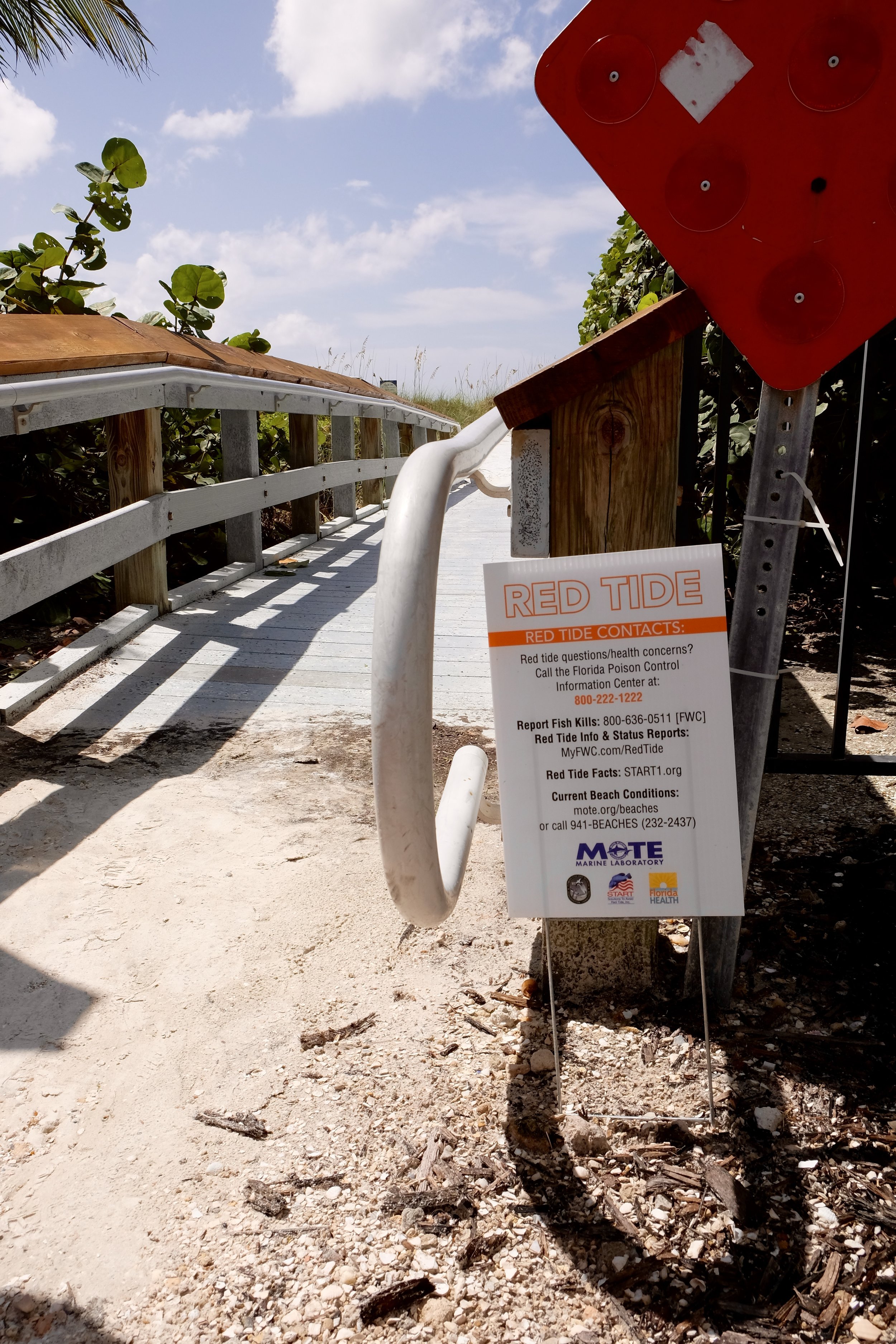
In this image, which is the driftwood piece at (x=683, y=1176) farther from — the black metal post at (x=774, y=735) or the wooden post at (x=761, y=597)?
the black metal post at (x=774, y=735)

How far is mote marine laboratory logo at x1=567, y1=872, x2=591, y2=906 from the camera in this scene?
5.08 ft

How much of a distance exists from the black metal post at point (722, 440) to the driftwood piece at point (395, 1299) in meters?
1.50

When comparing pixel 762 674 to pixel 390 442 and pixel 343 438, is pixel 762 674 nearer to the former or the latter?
pixel 343 438

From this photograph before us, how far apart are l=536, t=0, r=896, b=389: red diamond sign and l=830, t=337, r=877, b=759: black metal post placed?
0.73 metres

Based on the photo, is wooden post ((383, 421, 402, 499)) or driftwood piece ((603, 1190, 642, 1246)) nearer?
driftwood piece ((603, 1190, 642, 1246))

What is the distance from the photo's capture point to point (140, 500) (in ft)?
15.0

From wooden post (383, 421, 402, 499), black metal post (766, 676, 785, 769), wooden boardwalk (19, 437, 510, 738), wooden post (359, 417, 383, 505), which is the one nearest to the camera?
black metal post (766, 676, 785, 769)

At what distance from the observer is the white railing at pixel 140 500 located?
10.4ft

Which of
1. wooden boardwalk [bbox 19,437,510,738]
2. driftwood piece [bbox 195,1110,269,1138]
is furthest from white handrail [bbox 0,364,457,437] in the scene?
driftwood piece [bbox 195,1110,269,1138]

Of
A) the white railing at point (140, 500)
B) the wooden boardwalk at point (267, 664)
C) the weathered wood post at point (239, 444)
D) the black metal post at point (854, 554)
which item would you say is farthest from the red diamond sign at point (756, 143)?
the weathered wood post at point (239, 444)

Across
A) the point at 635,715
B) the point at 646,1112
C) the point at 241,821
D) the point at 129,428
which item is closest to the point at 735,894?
the point at 635,715

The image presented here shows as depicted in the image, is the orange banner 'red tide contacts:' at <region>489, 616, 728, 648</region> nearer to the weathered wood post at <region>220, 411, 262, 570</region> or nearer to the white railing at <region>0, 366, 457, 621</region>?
the white railing at <region>0, 366, 457, 621</region>

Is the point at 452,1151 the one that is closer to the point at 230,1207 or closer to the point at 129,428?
the point at 230,1207

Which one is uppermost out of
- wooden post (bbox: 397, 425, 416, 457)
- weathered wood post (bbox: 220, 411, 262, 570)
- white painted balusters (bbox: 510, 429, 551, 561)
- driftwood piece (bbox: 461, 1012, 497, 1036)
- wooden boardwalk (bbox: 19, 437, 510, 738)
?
wooden post (bbox: 397, 425, 416, 457)
